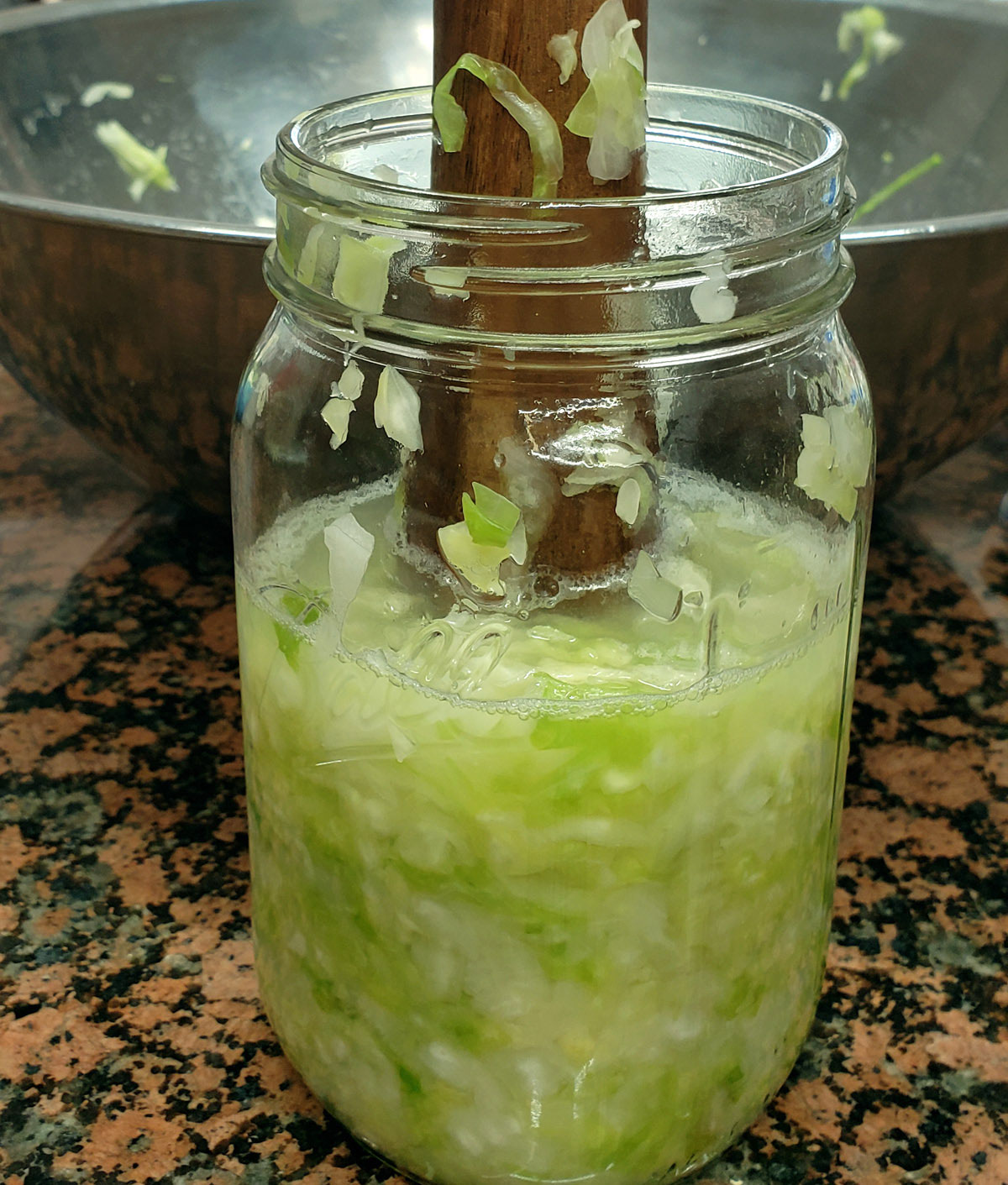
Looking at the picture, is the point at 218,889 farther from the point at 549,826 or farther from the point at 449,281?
the point at 449,281

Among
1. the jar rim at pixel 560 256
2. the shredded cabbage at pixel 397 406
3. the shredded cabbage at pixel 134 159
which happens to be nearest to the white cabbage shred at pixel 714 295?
the jar rim at pixel 560 256

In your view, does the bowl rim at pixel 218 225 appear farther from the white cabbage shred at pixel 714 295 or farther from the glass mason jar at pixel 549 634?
the white cabbage shred at pixel 714 295

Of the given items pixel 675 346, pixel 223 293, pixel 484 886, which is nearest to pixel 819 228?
pixel 675 346

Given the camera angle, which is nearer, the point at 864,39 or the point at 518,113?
the point at 518,113

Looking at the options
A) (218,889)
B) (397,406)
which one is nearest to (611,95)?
(397,406)

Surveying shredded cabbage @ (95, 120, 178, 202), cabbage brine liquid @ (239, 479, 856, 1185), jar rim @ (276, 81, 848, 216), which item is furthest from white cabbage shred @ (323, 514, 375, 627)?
shredded cabbage @ (95, 120, 178, 202)

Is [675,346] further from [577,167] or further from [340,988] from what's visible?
[340,988]
